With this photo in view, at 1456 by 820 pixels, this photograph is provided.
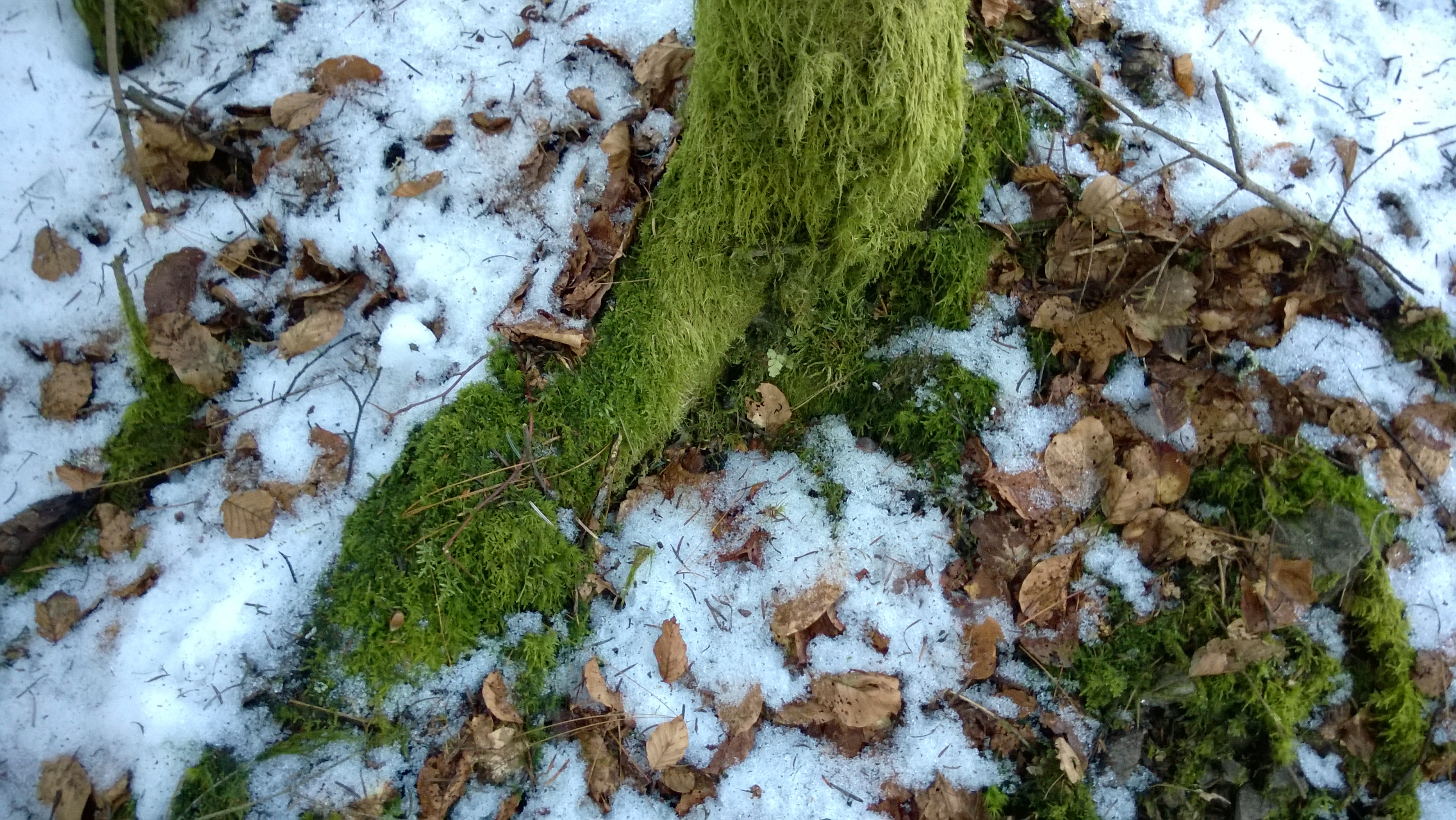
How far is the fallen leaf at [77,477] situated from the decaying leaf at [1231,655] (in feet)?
11.9

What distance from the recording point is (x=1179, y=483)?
8.22 feet

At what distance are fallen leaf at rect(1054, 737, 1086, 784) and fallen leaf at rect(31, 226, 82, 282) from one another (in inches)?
142

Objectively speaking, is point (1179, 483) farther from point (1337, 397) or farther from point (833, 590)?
point (833, 590)

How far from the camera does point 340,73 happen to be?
8.60ft

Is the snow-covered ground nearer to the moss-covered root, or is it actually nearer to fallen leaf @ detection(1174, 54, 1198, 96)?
fallen leaf @ detection(1174, 54, 1198, 96)

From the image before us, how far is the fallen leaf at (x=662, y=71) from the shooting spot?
8.68 ft

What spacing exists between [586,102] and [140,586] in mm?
2154

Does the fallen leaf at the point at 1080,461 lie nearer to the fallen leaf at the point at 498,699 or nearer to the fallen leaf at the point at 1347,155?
the fallen leaf at the point at 1347,155

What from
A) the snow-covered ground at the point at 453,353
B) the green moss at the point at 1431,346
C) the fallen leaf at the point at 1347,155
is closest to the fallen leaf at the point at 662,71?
the snow-covered ground at the point at 453,353

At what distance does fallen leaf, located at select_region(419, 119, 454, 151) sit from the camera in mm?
2604

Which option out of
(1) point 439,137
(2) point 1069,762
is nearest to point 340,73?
(1) point 439,137

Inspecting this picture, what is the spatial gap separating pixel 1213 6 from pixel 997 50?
961 mm

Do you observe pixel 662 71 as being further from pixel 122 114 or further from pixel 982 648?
pixel 982 648

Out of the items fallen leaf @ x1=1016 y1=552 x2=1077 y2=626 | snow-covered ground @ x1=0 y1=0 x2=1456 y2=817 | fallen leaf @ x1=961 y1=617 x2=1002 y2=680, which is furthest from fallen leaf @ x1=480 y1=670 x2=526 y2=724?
fallen leaf @ x1=1016 y1=552 x2=1077 y2=626
